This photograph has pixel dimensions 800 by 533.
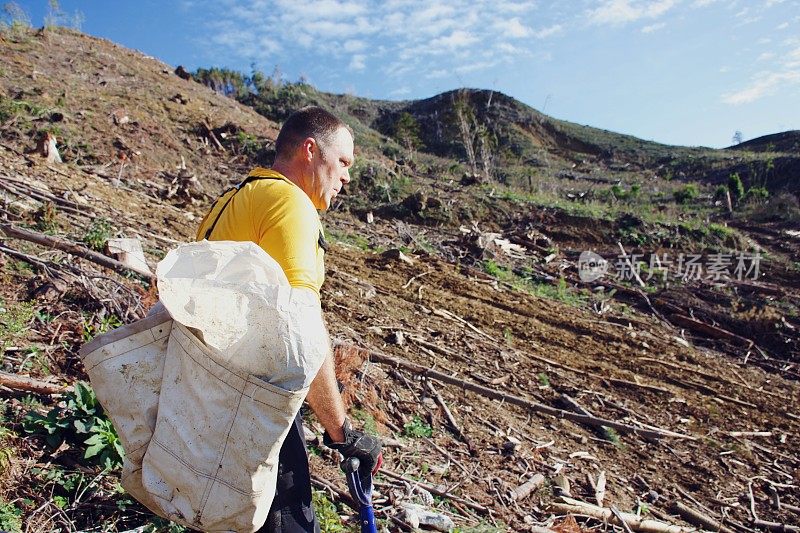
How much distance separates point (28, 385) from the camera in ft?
9.75

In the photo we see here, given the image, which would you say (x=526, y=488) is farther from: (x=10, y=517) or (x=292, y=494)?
(x=10, y=517)

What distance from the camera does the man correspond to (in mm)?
1724

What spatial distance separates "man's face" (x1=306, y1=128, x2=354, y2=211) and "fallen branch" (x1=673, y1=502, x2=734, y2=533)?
390cm

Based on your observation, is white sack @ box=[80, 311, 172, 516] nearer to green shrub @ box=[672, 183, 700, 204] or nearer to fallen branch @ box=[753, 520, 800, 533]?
fallen branch @ box=[753, 520, 800, 533]

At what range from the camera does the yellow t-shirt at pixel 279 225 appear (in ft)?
5.57

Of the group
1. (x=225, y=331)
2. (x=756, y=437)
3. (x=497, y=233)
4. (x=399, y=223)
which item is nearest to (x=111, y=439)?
(x=225, y=331)

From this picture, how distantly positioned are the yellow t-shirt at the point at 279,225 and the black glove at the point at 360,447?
59cm

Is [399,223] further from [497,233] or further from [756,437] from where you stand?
[756,437]

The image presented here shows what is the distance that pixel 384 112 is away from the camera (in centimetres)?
4822

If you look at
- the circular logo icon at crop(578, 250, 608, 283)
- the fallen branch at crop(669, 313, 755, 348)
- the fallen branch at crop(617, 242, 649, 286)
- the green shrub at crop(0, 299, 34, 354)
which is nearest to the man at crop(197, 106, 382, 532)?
the green shrub at crop(0, 299, 34, 354)

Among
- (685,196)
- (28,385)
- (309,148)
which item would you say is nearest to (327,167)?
(309,148)

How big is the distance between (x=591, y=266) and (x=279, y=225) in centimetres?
1058

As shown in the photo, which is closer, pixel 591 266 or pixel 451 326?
pixel 451 326

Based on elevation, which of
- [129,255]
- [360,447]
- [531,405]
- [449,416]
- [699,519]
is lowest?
[699,519]
